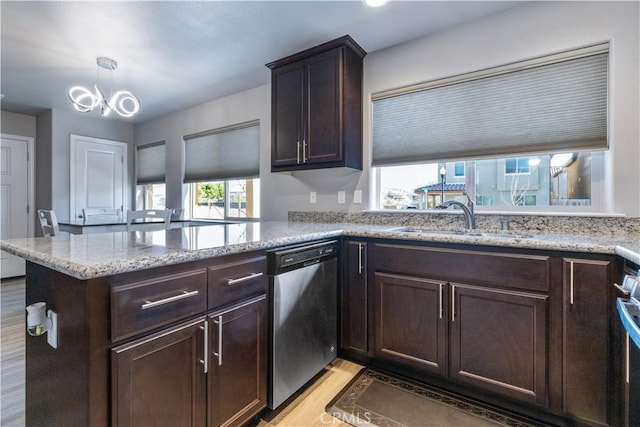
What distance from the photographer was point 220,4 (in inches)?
77.6

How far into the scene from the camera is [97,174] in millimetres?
4527

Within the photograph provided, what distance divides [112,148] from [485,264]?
5.22 meters

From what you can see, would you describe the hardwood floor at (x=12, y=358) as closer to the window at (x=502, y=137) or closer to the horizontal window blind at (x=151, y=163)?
the horizontal window blind at (x=151, y=163)

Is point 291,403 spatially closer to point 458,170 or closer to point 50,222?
point 458,170

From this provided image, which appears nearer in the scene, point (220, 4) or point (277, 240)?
point (277, 240)

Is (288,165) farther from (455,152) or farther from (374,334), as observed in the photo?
(374,334)

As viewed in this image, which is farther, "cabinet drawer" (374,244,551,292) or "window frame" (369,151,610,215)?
"window frame" (369,151,610,215)

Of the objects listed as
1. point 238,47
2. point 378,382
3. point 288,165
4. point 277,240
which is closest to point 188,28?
point 238,47

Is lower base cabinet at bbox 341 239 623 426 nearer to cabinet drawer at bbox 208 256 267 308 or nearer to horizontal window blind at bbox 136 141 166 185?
cabinet drawer at bbox 208 256 267 308

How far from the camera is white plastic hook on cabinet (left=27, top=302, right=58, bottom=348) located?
1.06 m

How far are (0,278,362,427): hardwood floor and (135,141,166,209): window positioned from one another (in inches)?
94.5

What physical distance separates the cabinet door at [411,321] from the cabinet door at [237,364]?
786 mm

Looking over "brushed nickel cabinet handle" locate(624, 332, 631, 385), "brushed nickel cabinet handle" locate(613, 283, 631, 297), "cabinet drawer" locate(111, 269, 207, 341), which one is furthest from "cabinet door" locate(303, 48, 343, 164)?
"brushed nickel cabinet handle" locate(624, 332, 631, 385)

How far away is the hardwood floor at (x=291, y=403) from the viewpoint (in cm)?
155
